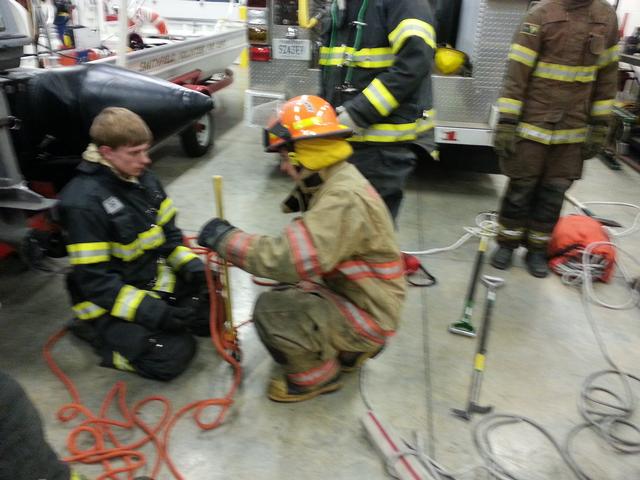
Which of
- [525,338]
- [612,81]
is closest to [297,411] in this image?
[525,338]

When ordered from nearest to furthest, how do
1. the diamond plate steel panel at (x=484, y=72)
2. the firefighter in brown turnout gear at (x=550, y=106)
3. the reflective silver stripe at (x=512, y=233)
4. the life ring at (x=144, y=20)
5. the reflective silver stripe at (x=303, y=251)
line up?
the reflective silver stripe at (x=303, y=251) < the firefighter in brown turnout gear at (x=550, y=106) < the reflective silver stripe at (x=512, y=233) < the diamond plate steel panel at (x=484, y=72) < the life ring at (x=144, y=20)

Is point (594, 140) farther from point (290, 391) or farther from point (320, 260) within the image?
point (290, 391)

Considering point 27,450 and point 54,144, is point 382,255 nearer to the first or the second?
point 27,450

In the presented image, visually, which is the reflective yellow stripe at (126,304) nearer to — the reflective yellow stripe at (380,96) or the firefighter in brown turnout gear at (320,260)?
the firefighter in brown turnout gear at (320,260)

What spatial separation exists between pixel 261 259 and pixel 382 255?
55 cm

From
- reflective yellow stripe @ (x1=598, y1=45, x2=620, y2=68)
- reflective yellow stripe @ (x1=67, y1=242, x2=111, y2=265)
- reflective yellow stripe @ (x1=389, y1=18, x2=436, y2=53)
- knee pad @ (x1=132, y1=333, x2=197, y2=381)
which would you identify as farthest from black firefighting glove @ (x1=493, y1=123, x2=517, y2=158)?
reflective yellow stripe @ (x1=67, y1=242, x2=111, y2=265)

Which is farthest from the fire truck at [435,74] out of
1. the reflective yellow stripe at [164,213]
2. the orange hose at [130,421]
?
the orange hose at [130,421]

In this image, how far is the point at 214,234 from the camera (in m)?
2.15

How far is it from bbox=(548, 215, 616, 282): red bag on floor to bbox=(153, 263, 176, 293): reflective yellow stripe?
2723 millimetres

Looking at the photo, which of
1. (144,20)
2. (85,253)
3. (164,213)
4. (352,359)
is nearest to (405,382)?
(352,359)

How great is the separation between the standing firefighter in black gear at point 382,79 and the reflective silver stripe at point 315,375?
3.80ft

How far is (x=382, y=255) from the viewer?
2244 millimetres

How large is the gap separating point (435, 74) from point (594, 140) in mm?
1788

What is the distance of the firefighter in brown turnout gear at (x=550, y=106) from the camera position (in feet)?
10.6
